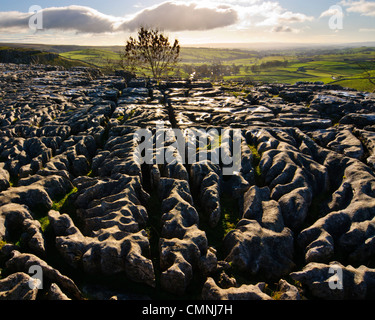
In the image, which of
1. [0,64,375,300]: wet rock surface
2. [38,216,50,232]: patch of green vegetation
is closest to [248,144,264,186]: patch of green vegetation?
[0,64,375,300]: wet rock surface

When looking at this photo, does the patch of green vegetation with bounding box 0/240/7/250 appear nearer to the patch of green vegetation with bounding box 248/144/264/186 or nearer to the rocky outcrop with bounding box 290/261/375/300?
the rocky outcrop with bounding box 290/261/375/300

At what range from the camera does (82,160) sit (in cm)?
2794

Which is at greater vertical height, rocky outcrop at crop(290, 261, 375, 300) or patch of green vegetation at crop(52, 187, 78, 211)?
patch of green vegetation at crop(52, 187, 78, 211)

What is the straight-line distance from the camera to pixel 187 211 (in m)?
19.6

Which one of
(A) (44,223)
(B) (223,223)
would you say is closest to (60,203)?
(A) (44,223)

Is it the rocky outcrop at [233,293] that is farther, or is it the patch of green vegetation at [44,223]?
the patch of green vegetation at [44,223]

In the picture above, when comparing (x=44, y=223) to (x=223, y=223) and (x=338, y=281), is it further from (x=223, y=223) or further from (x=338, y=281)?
(x=338, y=281)

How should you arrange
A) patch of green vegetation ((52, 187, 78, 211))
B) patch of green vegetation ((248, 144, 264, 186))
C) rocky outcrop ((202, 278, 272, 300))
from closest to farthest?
rocky outcrop ((202, 278, 272, 300))
patch of green vegetation ((52, 187, 78, 211))
patch of green vegetation ((248, 144, 264, 186))

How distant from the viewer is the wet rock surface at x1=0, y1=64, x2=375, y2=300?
1448 cm

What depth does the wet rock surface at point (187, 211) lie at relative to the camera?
47.5ft

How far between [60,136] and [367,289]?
38.3 metres

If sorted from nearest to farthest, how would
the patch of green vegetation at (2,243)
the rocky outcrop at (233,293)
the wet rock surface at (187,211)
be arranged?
the rocky outcrop at (233,293), the wet rock surface at (187,211), the patch of green vegetation at (2,243)

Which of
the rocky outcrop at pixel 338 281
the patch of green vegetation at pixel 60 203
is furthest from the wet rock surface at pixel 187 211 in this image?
the patch of green vegetation at pixel 60 203

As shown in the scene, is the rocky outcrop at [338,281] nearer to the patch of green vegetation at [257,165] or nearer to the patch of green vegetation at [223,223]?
the patch of green vegetation at [223,223]
